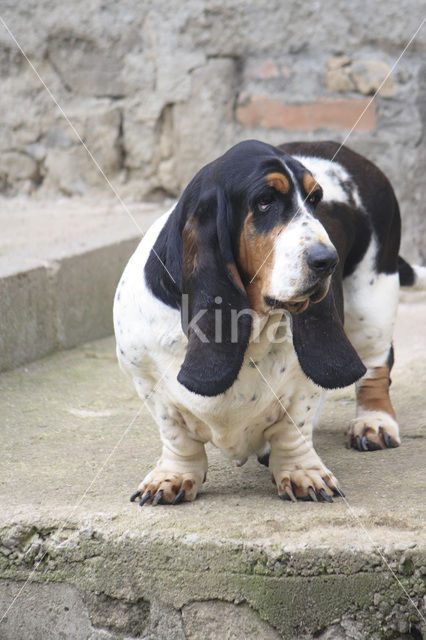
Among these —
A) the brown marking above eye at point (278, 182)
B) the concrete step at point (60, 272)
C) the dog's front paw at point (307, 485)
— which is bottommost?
the concrete step at point (60, 272)

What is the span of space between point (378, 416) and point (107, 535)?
1248 mm

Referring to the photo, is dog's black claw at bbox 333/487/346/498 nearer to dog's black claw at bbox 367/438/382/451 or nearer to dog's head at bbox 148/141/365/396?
dog's head at bbox 148/141/365/396

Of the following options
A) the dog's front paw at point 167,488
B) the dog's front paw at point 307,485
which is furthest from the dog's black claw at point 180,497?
the dog's front paw at point 307,485

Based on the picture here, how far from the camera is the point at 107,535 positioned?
8.41 feet

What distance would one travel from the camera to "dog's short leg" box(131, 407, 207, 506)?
9.14 ft

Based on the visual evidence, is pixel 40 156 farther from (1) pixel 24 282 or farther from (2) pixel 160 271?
(2) pixel 160 271

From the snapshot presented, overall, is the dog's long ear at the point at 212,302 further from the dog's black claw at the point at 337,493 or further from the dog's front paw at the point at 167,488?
the dog's black claw at the point at 337,493

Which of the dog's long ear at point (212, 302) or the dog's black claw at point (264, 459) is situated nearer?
the dog's long ear at point (212, 302)

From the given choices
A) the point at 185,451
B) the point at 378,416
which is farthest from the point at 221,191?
the point at 378,416

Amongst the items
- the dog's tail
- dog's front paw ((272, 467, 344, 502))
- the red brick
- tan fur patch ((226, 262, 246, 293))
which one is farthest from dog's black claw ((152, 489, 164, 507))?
the red brick

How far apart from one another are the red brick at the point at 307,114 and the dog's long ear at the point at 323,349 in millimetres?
2841

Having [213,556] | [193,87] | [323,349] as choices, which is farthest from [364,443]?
[193,87]

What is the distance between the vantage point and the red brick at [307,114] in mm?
5137

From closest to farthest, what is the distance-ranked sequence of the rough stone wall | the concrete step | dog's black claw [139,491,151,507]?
dog's black claw [139,491,151,507] → the concrete step → the rough stone wall
